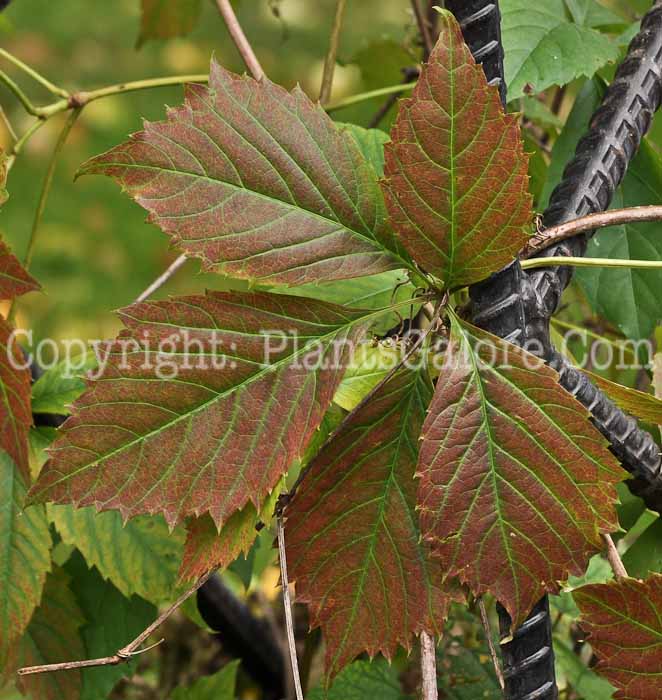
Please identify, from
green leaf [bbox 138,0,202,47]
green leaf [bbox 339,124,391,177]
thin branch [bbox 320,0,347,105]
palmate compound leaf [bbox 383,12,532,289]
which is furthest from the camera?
green leaf [bbox 138,0,202,47]

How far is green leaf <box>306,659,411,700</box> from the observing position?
63cm

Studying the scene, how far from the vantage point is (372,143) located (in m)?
0.58

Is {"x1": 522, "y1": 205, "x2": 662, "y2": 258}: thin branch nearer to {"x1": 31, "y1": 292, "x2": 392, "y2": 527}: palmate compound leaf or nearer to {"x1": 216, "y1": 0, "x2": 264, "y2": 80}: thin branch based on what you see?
{"x1": 31, "y1": 292, "x2": 392, "y2": 527}: palmate compound leaf

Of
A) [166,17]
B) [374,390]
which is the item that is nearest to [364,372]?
[374,390]

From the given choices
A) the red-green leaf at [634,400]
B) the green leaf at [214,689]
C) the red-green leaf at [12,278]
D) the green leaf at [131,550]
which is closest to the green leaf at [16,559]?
the green leaf at [131,550]

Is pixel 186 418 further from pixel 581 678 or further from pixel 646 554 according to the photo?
pixel 581 678

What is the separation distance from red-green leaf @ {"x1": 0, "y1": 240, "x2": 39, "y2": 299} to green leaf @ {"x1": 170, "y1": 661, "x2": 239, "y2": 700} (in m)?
0.47

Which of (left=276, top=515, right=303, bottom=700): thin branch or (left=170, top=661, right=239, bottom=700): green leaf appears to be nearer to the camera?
(left=276, top=515, right=303, bottom=700): thin branch

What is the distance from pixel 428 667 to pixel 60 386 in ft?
1.17

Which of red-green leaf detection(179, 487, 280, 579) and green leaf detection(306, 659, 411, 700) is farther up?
red-green leaf detection(179, 487, 280, 579)

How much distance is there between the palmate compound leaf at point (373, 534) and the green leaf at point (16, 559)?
0.76ft

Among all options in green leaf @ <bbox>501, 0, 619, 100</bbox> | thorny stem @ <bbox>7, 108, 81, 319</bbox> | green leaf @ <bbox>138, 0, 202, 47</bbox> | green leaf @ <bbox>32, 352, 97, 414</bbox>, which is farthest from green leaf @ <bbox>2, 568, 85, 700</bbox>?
green leaf @ <bbox>138, 0, 202, 47</bbox>

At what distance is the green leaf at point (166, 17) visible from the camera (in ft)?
3.06

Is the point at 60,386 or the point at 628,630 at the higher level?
the point at 60,386
